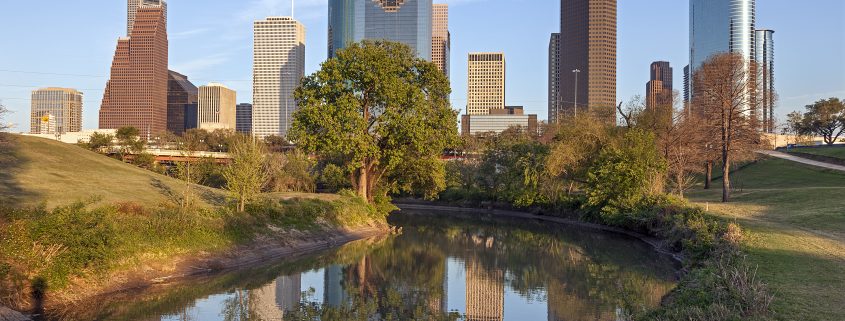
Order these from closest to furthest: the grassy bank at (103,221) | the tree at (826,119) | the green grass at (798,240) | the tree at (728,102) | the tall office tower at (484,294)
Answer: the green grass at (798,240)
the grassy bank at (103,221)
the tall office tower at (484,294)
the tree at (728,102)
the tree at (826,119)

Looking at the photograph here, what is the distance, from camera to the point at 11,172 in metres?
37.5

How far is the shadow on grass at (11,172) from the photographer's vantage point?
30453mm

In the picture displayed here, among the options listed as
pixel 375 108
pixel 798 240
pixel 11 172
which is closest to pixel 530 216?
pixel 375 108

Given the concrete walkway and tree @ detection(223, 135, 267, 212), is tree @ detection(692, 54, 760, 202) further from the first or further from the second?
tree @ detection(223, 135, 267, 212)

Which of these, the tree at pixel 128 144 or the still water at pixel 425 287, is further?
the tree at pixel 128 144

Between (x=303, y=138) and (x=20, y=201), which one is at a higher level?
(x=303, y=138)

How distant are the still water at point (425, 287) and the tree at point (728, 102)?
13.9 m

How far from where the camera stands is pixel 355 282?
29.2 metres

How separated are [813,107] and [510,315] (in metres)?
117

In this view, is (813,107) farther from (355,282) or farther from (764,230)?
(355,282)

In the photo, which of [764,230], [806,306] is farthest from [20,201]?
[764,230]

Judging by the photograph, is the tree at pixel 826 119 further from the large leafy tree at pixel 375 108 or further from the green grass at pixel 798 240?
the large leafy tree at pixel 375 108

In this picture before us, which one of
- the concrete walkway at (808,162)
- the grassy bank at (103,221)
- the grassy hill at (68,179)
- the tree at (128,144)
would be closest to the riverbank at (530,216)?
the grassy bank at (103,221)

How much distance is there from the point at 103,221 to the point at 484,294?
50.8ft
